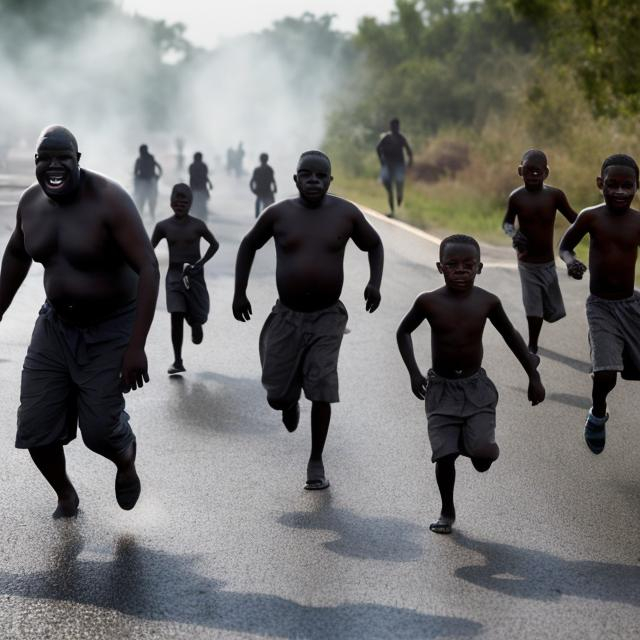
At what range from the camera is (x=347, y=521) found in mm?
6746

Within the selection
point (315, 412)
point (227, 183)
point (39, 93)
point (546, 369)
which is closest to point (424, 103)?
point (227, 183)

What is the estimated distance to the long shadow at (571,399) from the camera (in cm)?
964

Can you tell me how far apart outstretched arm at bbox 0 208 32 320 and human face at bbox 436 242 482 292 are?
1.96 meters

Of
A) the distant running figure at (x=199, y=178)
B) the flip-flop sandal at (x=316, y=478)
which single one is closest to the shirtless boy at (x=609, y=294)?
the flip-flop sandal at (x=316, y=478)

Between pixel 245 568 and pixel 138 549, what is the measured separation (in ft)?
1.74

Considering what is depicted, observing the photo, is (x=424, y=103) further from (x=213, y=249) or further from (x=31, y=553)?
(x=31, y=553)

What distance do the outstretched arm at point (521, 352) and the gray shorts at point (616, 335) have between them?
1428 mm

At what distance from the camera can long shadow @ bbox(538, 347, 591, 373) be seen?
439 inches

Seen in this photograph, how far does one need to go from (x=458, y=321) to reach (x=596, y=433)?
5.79 feet

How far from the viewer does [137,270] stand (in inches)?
244

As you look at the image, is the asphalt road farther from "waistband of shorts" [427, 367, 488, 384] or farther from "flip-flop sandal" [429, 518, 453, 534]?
"waistband of shorts" [427, 367, 488, 384]

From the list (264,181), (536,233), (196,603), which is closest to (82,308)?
(196,603)

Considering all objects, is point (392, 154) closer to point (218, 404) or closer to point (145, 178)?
point (145, 178)

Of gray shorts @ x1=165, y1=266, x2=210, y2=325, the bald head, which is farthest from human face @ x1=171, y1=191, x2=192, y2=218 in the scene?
the bald head
